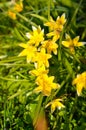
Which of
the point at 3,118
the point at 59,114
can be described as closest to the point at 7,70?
the point at 3,118

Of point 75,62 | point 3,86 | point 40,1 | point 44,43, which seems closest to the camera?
point 44,43

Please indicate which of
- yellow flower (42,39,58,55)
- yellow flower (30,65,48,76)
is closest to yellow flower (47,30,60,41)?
yellow flower (42,39,58,55)

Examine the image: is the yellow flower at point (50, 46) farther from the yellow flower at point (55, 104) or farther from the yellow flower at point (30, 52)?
the yellow flower at point (55, 104)

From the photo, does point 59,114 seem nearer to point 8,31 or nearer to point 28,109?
point 28,109

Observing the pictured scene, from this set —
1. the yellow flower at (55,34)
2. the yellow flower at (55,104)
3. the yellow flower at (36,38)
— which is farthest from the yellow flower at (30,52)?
the yellow flower at (55,104)

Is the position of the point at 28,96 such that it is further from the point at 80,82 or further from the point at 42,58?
the point at 80,82

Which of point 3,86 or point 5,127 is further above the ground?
point 3,86
